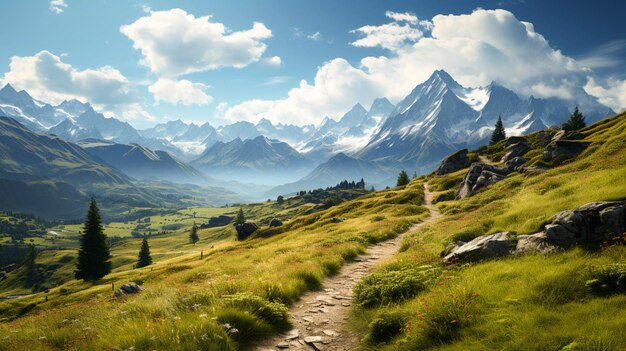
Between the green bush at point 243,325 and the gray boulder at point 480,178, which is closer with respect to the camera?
the green bush at point 243,325

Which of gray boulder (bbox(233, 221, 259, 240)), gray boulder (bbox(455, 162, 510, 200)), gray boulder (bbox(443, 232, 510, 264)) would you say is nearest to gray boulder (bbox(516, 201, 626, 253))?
gray boulder (bbox(443, 232, 510, 264))

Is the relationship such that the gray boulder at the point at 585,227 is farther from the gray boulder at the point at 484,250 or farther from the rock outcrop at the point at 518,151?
the rock outcrop at the point at 518,151

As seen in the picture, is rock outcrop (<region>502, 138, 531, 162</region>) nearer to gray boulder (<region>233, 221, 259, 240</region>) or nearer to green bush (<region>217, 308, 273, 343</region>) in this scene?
gray boulder (<region>233, 221, 259, 240</region>)

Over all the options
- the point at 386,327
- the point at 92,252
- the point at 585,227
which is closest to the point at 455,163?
the point at 585,227

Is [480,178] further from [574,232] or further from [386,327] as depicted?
[386,327]

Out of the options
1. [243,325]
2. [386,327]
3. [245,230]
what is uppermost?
[243,325]

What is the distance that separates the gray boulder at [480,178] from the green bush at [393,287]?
43057 millimetres

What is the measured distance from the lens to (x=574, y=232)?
1130 centimetres

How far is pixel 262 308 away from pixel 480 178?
50.5m

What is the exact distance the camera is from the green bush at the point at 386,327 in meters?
8.93

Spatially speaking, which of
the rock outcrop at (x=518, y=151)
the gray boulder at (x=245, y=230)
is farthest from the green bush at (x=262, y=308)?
the gray boulder at (x=245, y=230)

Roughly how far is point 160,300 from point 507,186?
40.9 m

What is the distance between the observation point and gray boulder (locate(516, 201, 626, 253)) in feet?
35.7

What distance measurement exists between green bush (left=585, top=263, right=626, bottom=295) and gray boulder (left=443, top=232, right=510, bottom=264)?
15.5 ft
